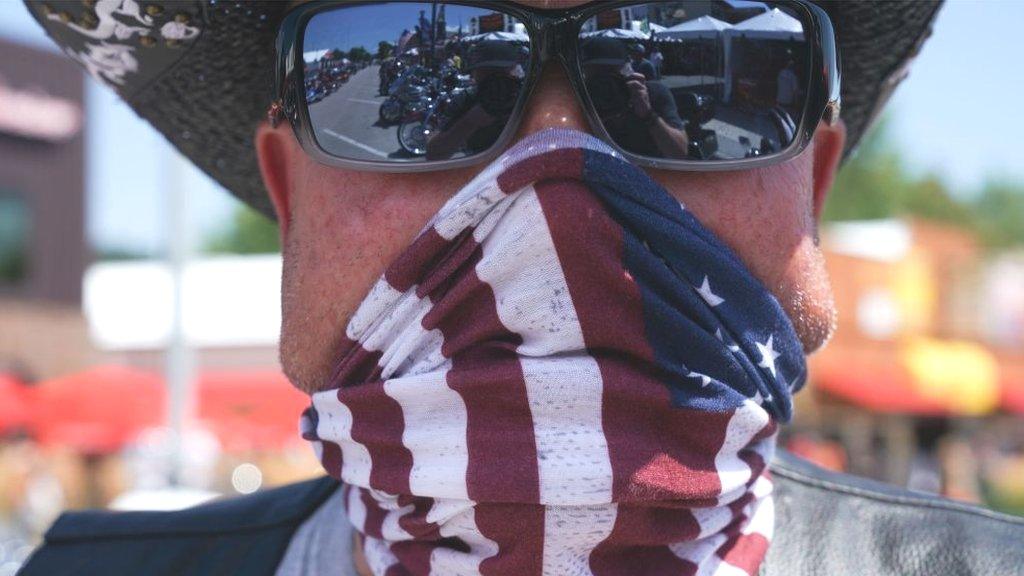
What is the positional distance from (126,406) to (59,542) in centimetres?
1095

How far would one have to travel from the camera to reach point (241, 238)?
2172 inches

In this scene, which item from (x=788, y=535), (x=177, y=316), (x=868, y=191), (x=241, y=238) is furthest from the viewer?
(x=241, y=238)

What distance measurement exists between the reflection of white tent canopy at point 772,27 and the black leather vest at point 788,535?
29.0 inches

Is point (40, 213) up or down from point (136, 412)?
down

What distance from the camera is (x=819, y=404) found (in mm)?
14203

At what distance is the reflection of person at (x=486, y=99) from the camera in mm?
1389

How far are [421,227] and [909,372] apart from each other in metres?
14.7

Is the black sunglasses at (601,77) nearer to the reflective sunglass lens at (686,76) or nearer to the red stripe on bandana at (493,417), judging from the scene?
the reflective sunglass lens at (686,76)

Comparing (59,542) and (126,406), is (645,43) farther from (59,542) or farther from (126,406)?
(126,406)

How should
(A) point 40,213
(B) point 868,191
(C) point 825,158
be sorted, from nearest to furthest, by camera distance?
(C) point 825,158
(A) point 40,213
(B) point 868,191

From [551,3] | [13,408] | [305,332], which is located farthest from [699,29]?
[13,408]

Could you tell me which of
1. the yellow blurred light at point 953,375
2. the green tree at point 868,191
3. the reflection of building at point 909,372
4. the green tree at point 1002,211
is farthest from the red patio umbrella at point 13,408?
the green tree at point 1002,211

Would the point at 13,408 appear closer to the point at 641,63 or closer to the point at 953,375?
the point at 953,375

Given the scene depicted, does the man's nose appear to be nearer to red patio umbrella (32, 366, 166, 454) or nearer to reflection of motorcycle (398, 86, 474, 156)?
reflection of motorcycle (398, 86, 474, 156)
